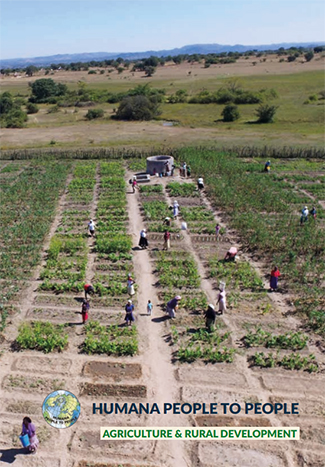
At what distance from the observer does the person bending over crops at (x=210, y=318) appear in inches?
505

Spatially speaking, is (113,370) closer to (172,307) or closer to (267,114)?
(172,307)

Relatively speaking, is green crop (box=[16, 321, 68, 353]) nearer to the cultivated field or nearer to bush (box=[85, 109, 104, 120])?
the cultivated field

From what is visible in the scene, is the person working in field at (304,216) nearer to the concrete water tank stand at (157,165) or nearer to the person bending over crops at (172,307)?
the person bending over crops at (172,307)

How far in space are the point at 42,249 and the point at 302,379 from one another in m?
12.5

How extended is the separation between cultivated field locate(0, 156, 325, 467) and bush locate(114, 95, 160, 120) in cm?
3023

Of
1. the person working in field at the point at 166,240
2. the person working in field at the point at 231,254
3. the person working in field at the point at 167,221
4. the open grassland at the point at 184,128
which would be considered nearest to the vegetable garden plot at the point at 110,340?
the person working in field at the point at 166,240

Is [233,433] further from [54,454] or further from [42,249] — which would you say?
[42,249]

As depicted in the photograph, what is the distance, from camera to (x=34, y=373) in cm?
1154

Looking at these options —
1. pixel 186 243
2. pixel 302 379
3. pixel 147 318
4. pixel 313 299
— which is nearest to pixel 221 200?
pixel 186 243

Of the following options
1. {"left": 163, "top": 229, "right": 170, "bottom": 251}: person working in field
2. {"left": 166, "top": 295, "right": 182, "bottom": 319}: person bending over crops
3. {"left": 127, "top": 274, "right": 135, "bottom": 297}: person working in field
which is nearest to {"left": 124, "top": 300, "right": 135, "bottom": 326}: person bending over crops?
{"left": 166, "top": 295, "right": 182, "bottom": 319}: person bending over crops

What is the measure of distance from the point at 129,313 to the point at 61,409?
369 centimetres

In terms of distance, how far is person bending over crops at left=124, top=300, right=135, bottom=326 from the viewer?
43.4 feet

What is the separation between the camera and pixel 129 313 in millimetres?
13344

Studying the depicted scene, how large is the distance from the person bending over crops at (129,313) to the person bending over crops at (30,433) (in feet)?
15.9
